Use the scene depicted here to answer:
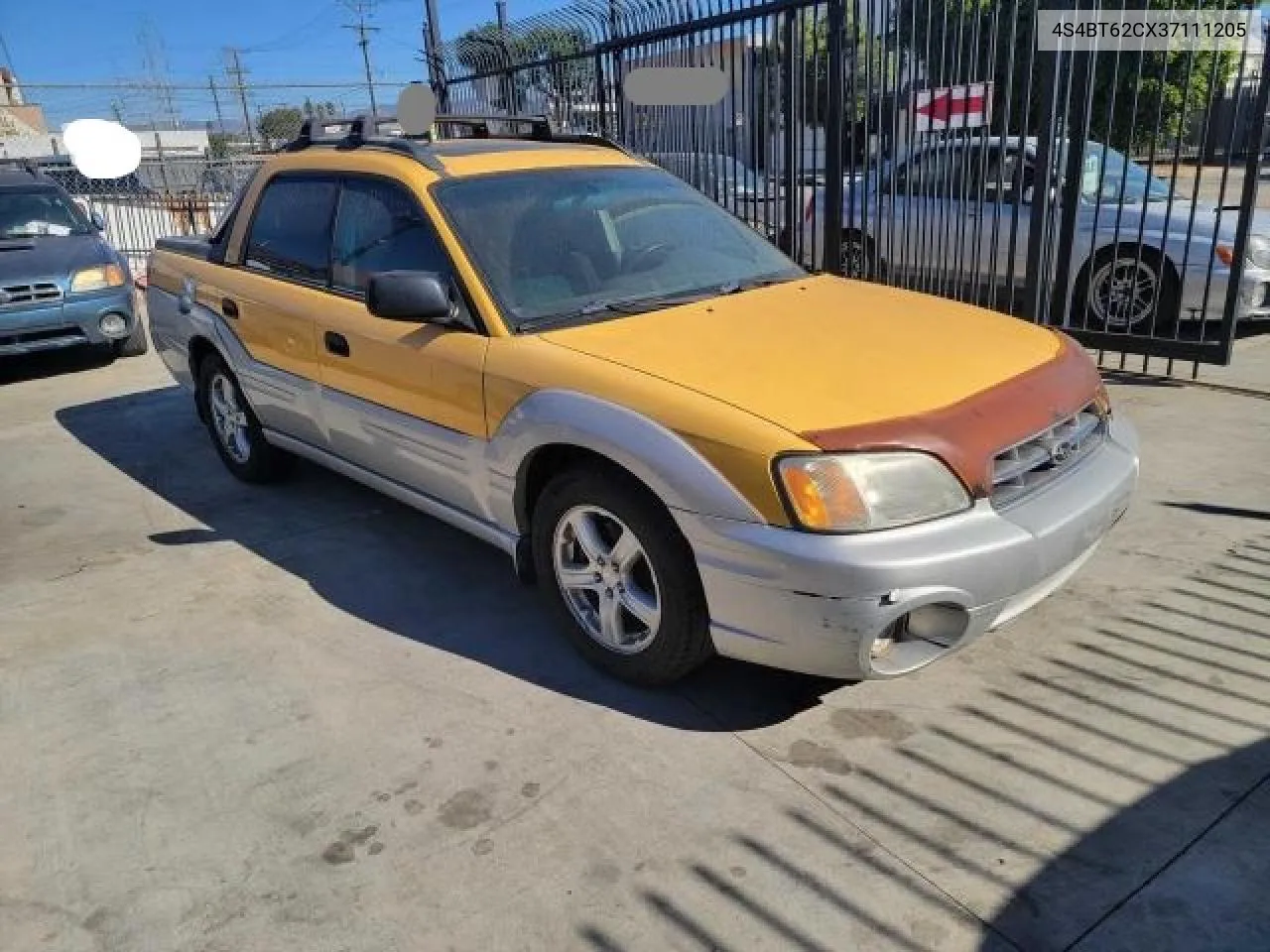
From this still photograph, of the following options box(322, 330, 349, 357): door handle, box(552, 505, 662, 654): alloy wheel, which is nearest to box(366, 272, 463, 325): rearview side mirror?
box(322, 330, 349, 357): door handle

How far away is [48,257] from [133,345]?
104 centimetres

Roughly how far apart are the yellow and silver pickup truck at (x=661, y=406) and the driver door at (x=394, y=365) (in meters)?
0.01

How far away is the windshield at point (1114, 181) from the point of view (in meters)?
6.82

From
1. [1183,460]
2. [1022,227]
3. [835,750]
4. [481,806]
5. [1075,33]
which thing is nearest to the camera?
[481,806]

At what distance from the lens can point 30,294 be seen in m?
7.73

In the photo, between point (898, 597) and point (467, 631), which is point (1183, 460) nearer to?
point (898, 597)

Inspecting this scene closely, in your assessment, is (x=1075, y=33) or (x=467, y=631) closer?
(x=467, y=631)

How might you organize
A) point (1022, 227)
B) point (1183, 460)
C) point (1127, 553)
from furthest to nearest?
1. point (1022, 227)
2. point (1183, 460)
3. point (1127, 553)

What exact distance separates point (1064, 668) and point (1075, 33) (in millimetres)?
4551

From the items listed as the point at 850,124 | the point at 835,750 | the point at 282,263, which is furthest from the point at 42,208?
the point at 835,750

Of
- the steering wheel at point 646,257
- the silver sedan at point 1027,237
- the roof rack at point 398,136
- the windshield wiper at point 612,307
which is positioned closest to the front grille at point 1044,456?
the windshield wiper at point 612,307

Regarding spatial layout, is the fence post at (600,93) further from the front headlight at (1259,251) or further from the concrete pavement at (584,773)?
the concrete pavement at (584,773)

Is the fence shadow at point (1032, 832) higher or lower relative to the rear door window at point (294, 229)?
lower

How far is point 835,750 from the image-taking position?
277cm
